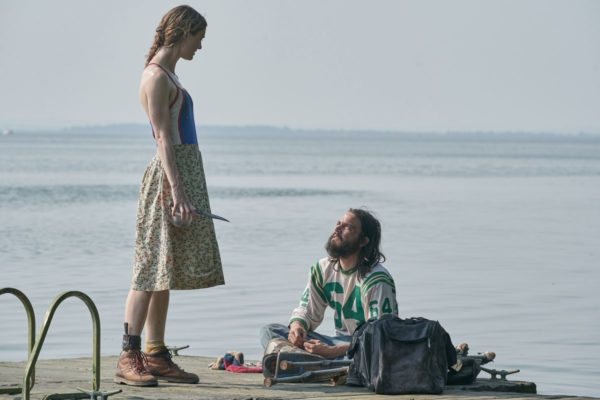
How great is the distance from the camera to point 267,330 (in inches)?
292

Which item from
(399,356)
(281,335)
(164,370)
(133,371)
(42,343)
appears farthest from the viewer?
(281,335)

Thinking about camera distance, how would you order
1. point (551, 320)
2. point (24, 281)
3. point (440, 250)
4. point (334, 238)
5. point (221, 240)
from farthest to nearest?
1. point (221, 240)
2. point (440, 250)
3. point (24, 281)
4. point (551, 320)
5. point (334, 238)

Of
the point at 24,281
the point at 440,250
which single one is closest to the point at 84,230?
the point at 440,250

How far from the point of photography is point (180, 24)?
6.66 metres

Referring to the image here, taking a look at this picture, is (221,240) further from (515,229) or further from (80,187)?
(80,187)

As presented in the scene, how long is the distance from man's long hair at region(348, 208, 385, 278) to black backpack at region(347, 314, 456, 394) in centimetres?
48

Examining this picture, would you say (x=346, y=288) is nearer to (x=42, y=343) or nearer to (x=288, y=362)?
(x=288, y=362)

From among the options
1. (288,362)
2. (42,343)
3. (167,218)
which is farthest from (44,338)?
(288,362)

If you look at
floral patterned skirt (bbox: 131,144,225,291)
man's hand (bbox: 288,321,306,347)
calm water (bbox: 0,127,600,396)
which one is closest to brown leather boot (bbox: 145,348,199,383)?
floral patterned skirt (bbox: 131,144,225,291)

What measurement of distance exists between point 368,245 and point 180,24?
1502mm

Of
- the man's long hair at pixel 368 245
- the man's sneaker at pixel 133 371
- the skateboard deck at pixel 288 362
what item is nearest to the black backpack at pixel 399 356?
the skateboard deck at pixel 288 362

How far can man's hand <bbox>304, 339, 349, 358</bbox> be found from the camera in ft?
22.9

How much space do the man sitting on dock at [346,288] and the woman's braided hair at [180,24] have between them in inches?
51.0

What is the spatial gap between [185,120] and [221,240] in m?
15.6
